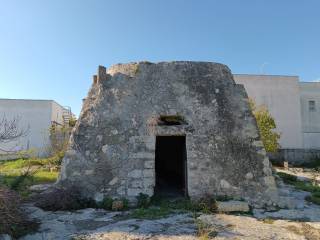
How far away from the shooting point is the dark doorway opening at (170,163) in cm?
930

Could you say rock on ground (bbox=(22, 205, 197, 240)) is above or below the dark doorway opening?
below

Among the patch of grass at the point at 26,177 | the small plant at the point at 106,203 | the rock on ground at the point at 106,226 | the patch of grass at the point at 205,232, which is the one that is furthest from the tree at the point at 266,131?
the patch of grass at the point at 205,232

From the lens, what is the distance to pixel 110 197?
22.4 feet

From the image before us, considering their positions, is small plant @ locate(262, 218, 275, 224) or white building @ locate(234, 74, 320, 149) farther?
white building @ locate(234, 74, 320, 149)

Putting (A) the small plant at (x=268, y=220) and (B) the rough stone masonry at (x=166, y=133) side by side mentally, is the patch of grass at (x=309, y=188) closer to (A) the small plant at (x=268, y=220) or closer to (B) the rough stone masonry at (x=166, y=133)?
(B) the rough stone masonry at (x=166, y=133)

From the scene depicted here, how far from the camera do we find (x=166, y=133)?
729 cm

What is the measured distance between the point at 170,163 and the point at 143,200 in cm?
460

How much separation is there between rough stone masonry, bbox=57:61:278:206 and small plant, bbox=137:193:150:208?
0.08 m

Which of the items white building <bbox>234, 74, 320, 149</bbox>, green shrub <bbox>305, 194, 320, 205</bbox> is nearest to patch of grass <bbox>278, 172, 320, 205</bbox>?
green shrub <bbox>305, 194, 320, 205</bbox>

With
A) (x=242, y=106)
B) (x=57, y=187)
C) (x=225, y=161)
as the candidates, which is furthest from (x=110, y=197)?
(x=242, y=106)

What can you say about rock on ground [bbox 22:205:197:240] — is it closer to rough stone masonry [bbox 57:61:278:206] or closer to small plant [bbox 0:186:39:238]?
small plant [bbox 0:186:39:238]

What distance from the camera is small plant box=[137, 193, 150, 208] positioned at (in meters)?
6.69

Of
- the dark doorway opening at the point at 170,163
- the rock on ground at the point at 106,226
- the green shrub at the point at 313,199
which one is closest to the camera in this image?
the rock on ground at the point at 106,226

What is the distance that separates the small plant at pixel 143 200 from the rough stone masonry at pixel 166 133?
8 cm
